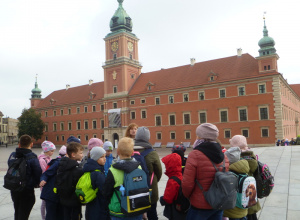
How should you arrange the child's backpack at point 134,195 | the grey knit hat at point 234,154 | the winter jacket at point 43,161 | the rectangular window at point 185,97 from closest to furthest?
the child's backpack at point 134,195, the grey knit hat at point 234,154, the winter jacket at point 43,161, the rectangular window at point 185,97

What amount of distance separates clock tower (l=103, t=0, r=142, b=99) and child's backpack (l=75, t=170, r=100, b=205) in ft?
127

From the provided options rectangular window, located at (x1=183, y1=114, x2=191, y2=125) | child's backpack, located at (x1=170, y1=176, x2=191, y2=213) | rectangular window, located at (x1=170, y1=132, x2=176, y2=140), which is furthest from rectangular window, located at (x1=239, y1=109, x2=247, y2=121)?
child's backpack, located at (x1=170, y1=176, x2=191, y2=213)

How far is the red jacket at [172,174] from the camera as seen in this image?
369 centimetres

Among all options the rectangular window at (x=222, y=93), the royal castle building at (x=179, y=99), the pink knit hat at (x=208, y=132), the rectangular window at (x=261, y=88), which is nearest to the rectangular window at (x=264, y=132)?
the royal castle building at (x=179, y=99)

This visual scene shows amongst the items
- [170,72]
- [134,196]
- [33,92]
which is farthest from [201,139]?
[33,92]

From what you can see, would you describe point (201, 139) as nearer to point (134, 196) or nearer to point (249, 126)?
point (134, 196)

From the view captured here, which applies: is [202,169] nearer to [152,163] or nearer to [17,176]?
[152,163]

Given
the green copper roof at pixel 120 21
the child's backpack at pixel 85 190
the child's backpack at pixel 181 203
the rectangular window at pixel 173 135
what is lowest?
the rectangular window at pixel 173 135

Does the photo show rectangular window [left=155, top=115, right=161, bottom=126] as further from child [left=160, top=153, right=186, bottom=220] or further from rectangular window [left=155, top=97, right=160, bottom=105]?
child [left=160, top=153, right=186, bottom=220]

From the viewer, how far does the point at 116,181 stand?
10.5 feet

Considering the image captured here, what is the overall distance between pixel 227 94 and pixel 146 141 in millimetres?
30193

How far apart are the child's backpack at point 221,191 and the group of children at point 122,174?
82 millimetres

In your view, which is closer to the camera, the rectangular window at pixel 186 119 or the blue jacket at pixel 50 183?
the blue jacket at pixel 50 183

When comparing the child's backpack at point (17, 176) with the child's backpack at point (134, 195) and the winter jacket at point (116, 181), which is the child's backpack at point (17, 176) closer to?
the winter jacket at point (116, 181)
